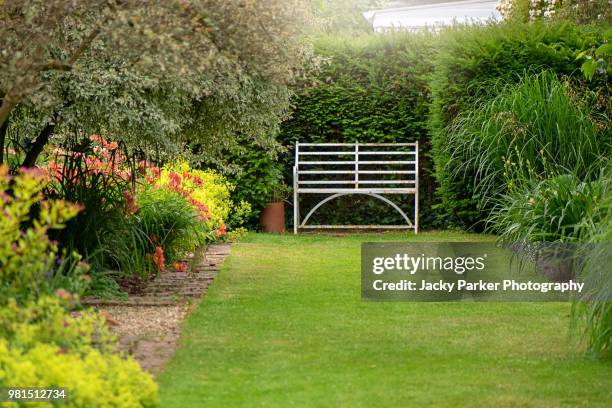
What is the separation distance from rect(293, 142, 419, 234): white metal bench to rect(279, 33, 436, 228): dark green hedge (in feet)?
0.63

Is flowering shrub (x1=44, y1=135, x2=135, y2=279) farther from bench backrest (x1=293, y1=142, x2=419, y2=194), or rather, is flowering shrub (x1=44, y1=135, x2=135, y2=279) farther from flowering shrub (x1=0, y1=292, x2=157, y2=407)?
bench backrest (x1=293, y1=142, x2=419, y2=194)

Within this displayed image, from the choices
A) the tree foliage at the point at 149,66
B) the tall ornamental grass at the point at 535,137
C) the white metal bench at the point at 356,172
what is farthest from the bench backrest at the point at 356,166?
the tree foliage at the point at 149,66

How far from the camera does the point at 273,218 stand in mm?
13633

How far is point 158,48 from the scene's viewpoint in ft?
18.3

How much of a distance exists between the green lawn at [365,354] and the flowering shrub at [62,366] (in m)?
0.63

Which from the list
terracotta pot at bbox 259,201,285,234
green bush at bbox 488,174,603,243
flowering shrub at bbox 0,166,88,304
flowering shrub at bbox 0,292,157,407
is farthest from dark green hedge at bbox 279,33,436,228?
flowering shrub at bbox 0,292,157,407

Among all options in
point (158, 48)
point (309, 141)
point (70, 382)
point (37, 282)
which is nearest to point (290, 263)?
point (309, 141)

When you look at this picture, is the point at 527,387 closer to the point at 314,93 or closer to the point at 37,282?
the point at 37,282

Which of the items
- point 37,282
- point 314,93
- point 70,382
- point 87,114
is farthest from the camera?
point 314,93

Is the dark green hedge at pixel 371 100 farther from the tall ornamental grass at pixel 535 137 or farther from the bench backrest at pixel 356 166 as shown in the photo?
the tall ornamental grass at pixel 535 137

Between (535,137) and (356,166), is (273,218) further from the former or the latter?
(535,137)

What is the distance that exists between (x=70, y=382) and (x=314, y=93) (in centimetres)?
Answer: 1040

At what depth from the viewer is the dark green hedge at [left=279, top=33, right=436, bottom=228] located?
13.8m

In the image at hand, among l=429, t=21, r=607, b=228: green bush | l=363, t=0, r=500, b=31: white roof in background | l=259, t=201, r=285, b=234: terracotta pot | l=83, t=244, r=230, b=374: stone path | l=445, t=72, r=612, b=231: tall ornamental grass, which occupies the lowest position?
l=83, t=244, r=230, b=374: stone path
